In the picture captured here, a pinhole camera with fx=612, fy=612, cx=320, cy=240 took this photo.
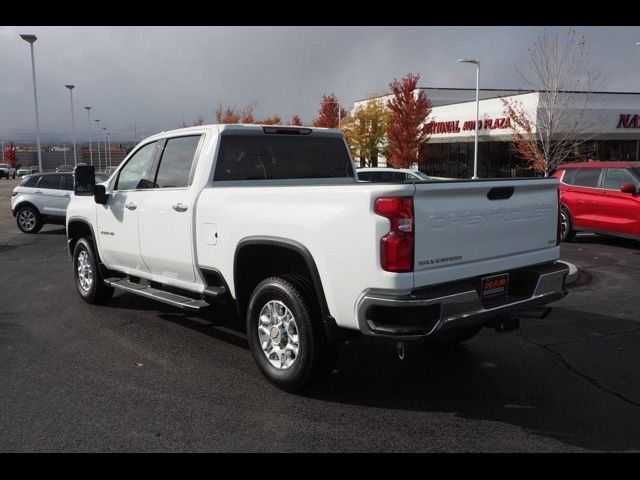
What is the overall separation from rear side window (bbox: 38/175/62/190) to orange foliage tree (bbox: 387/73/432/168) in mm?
24816

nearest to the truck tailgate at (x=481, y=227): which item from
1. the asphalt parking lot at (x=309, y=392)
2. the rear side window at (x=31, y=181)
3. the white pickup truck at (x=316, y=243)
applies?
the white pickup truck at (x=316, y=243)

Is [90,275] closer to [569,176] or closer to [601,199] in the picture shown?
[601,199]

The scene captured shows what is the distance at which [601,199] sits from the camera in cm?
1220

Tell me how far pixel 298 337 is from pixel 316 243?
0.75m

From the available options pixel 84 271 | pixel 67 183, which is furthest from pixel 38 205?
pixel 84 271

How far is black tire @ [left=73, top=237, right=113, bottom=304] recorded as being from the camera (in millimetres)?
7316

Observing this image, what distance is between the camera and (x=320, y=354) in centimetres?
438

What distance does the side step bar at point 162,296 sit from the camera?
17.6 ft

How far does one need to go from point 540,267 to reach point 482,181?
1003 millimetres

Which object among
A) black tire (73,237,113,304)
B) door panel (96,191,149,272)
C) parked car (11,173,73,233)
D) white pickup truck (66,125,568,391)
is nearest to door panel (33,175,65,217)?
parked car (11,173,73,233)

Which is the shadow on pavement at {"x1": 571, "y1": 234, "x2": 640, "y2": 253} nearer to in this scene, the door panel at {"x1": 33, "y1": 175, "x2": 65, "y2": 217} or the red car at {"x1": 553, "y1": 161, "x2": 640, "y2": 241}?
the red car at {"x1": 553, "y1": 161, "x2": 640, "y2": 241}

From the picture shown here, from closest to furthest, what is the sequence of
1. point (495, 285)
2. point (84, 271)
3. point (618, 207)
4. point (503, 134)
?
point (495, 285) → point (84, 271) → point (618, 207) → point (503, 134)

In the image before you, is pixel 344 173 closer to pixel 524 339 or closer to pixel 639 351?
Answer: pixel 524 339

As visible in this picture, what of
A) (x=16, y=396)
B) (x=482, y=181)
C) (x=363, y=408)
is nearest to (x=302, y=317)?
(x=363, y=408)
